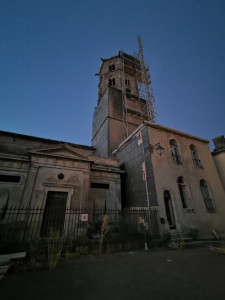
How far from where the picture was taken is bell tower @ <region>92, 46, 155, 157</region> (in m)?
18.4

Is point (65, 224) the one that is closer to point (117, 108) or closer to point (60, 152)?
point (60, 152)

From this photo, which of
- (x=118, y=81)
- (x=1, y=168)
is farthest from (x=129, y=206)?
(x=118, y=81)

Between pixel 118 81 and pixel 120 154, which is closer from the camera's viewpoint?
pixel 120 154

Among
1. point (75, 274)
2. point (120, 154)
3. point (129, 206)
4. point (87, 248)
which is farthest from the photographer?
point (120, 154)

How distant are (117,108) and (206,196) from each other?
52.1 feet

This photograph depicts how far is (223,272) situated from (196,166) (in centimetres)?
959

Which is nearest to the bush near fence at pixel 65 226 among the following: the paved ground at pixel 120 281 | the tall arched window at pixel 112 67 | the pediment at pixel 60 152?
the paved ground at pixel 120 281

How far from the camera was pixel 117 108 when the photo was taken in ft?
66.9

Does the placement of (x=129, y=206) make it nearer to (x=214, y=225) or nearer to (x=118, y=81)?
(x=214, y=225)

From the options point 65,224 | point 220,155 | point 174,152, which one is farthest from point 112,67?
point 65,224

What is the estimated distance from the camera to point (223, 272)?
12.3 feet

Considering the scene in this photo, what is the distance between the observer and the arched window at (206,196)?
10.7m

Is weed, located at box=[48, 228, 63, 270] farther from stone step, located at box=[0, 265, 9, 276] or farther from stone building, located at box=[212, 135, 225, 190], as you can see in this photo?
stone building, located at box=[212, 135, 225, 190]

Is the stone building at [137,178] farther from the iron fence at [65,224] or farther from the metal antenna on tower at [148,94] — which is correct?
the metal antenna on tower at [148,94]
